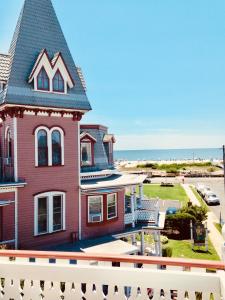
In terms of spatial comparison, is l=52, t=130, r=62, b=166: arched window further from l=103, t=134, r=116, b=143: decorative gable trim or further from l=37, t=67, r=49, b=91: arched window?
l=103, t=134, r=116, b=143: decorative gable trim

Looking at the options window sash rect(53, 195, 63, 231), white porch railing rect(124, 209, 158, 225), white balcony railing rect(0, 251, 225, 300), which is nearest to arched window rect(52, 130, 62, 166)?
window sash rect(53, 195, 63, 231)

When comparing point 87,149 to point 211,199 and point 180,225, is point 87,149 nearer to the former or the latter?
point 180,225

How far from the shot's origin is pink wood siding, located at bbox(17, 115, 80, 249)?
15.9 m

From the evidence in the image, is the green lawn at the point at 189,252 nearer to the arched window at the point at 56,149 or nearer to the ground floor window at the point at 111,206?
the ground floor window at the point at 111,206

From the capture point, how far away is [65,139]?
1781cm

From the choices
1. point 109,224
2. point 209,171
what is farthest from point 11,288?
point 209,171

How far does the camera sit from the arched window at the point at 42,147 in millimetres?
16781

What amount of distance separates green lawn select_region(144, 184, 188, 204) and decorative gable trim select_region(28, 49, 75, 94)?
94.8ft

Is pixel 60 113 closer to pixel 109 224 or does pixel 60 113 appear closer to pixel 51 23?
pixel 51 23

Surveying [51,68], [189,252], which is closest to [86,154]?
[51,68]

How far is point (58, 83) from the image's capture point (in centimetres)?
1769

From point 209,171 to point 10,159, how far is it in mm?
66980

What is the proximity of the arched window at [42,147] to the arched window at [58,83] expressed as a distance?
2.58 m

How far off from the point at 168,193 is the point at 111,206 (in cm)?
3090
